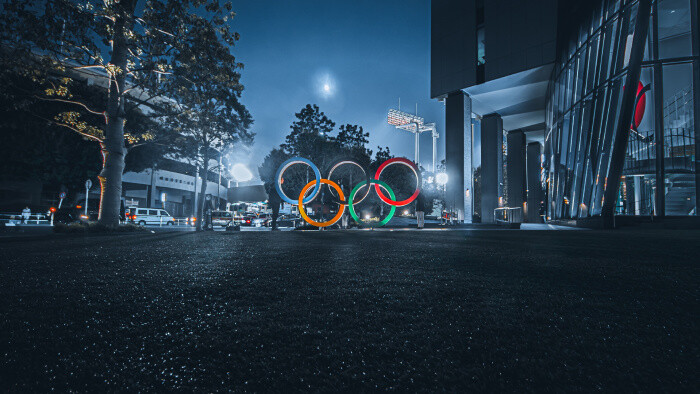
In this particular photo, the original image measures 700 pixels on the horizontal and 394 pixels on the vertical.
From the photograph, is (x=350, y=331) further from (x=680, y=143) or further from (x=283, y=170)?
(x=680, y=143)

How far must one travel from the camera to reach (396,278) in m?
3.04

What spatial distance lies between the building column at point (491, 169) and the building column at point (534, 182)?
7877 millimetres

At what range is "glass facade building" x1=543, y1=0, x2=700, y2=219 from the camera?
13.5 metres

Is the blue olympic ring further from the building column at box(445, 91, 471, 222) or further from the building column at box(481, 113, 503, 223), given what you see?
the building column at box(481, 113, 503, 223)

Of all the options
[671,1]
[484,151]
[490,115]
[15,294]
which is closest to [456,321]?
[15,294]

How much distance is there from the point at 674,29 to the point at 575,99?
191 inches

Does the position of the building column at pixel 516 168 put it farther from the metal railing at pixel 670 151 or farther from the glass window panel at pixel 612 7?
the glass window panel at pixel 612 7

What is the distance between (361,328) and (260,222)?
3464 centimetres

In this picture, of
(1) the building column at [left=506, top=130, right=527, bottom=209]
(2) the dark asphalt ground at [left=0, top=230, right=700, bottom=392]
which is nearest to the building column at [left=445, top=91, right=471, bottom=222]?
(1) the building column at [left=506, top=130, right=527, bottom=209]

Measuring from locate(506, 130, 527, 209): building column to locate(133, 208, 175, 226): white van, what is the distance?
117ft

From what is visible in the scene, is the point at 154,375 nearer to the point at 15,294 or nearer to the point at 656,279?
the point at 15,294

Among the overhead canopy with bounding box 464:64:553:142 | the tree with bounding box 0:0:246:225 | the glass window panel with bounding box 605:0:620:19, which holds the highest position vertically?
the glass window panel with bounding box 605:0:620:19

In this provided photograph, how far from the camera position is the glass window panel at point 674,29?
13945 mm

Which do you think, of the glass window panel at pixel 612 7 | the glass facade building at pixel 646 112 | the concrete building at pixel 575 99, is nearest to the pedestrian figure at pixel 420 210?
the concrete building at pixel 575 99
